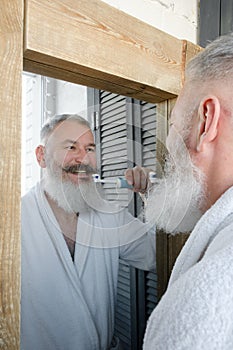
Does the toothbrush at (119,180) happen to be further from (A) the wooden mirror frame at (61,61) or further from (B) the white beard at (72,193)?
(A) the wooden mirror frame at (61,61)

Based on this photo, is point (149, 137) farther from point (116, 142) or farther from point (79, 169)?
point (79, 169)

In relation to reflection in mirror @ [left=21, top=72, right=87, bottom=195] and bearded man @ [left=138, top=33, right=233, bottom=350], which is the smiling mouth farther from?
bearded man @ [left=138, top=33, right=233, bottom=350]

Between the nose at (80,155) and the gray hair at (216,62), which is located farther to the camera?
the nose at (80,155)

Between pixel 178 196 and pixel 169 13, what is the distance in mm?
551

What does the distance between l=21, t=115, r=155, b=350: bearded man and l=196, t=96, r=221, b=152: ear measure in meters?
0.27

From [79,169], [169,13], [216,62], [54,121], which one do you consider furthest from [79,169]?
[169,13]

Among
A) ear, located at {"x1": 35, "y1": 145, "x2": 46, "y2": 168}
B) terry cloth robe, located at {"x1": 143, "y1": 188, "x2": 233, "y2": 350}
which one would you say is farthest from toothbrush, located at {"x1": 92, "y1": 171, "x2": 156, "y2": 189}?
terry cloth robe, located at {"x1": 143, "y1": 188, "x2": 233, "y2": 350}

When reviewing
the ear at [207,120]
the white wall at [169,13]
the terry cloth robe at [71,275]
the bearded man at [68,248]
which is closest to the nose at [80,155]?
the bearded man at [68,248]

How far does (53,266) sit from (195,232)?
33 centimetres

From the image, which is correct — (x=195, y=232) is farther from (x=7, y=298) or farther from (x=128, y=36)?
(x=128, y=36)

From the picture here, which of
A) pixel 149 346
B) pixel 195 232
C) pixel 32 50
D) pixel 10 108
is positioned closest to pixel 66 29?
pixel 32 50

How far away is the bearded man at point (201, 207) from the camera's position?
342 mm

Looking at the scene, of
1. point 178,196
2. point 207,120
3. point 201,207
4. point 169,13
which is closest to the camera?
point 207,120

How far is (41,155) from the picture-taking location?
67cm
